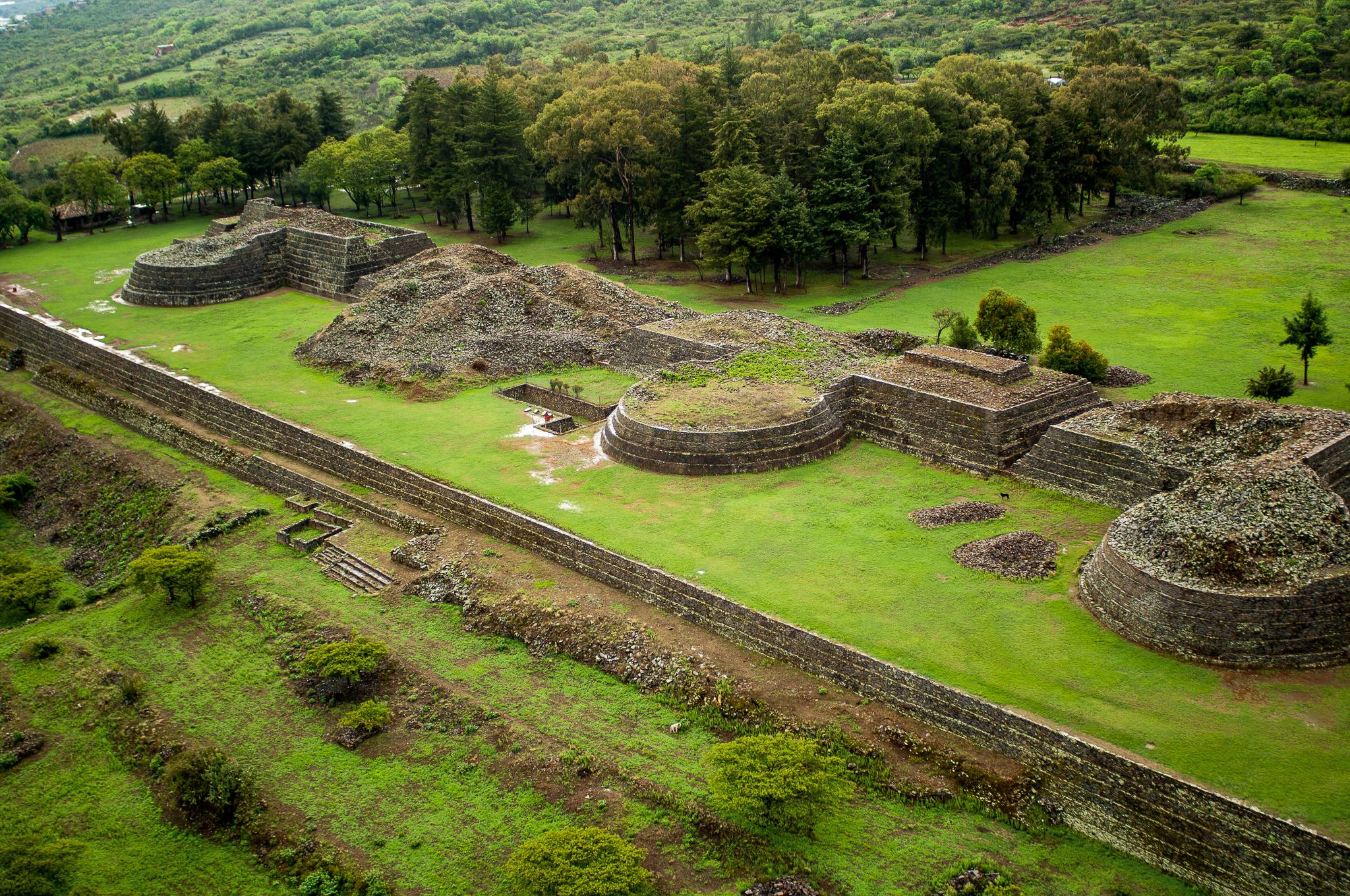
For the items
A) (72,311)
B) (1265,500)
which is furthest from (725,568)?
(72,311)

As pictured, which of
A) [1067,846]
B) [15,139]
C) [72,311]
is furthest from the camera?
[15,139]

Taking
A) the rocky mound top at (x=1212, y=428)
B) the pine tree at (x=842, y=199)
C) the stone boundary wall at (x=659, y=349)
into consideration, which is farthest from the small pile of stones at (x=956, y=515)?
the pine tree at (x=842, y=199)

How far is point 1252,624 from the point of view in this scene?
58.5 ft

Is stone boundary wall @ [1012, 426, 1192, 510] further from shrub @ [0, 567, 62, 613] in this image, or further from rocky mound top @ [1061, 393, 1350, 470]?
shrub @ [0, 567, 62, 613]

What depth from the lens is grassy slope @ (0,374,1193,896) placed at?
54.5ft

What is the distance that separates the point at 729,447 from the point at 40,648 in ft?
64.7

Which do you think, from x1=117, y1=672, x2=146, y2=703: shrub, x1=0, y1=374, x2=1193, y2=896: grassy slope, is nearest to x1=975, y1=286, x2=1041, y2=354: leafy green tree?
x1=0, y1=374, x2=1193, y2=896: grassy slope

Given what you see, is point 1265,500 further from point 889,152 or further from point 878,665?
point 889,152

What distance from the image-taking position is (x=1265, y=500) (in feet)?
63.3

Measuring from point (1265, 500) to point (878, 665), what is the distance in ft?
29.4

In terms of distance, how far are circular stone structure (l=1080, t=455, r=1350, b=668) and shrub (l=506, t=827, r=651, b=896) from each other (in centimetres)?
1130

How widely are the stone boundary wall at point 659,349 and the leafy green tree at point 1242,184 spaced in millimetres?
41714

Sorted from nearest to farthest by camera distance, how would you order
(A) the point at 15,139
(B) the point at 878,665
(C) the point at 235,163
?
(B) the point at 878,665
(C) the point at 235,163
(A) the point at 15,139

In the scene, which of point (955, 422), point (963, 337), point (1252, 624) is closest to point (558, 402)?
point (955, 422)
